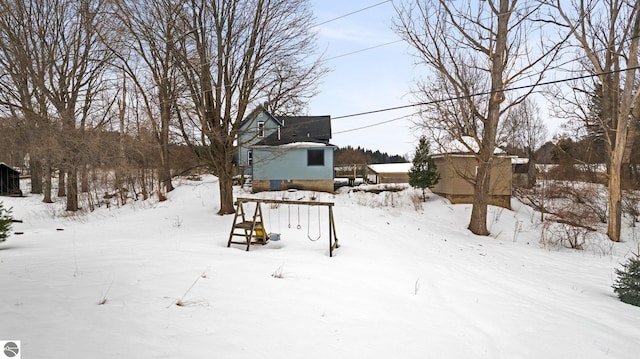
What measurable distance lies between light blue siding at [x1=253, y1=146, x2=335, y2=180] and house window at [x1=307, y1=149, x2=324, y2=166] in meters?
0.19

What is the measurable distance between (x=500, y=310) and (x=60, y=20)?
24.0 metres

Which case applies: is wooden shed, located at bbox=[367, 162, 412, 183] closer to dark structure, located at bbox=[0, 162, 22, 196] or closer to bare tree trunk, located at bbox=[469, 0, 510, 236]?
bare tree trunk, located at bbox=[469, 0, 510, 236]

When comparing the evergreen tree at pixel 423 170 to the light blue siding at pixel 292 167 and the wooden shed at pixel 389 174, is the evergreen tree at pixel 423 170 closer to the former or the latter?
the light blue siding at pixel 292 167

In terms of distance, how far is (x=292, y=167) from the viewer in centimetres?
1956

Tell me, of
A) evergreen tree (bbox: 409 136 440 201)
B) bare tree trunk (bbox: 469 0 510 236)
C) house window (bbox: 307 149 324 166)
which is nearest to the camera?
bare tree trunk (bbox: 469 0 510 236)

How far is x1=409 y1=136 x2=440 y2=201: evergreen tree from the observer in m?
18.3

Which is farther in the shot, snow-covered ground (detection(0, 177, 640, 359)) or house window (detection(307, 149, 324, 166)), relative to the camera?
house window (detection(307, 149, 324, 166))

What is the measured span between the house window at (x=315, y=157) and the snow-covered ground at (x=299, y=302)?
34.6ft

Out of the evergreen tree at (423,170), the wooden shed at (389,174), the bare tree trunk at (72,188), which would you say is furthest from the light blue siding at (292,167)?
the wooden shed at (389,174)

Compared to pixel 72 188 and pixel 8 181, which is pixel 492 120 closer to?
pixel 72 188

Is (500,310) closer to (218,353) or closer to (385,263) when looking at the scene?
(385,263)

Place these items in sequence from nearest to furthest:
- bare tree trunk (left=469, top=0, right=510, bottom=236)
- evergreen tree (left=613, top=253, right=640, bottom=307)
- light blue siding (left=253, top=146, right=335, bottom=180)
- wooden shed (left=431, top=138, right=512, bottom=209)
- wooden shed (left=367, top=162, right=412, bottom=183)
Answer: evergreen tree (left=613, top=253, right=640, bottom=307), bare tree trunk (left=469, top=0, right=510, bottom=236), wooden shed (left=431, top=138, right=512, bottom=209), light blue siding (left=253, top=146, right=335, bottom=180), wooden shed (left=367, top=162, right=412, bottom=183)

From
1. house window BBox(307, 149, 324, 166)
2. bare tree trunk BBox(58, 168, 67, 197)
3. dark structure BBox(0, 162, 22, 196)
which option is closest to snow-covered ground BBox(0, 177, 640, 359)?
house window BBox(307, 149, 324, 166)

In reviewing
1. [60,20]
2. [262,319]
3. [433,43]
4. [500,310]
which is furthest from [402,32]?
[60,20]
